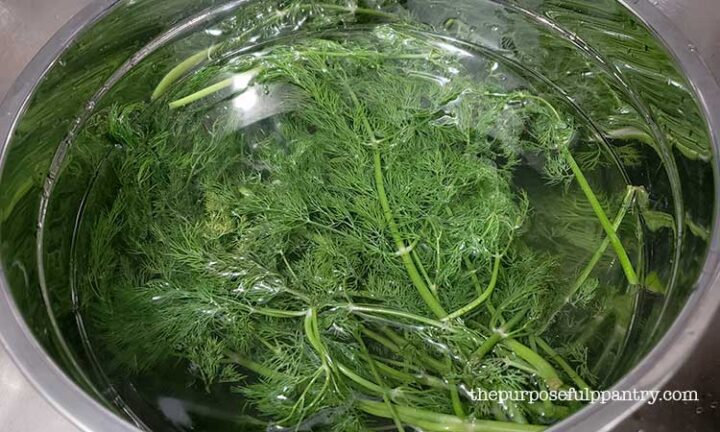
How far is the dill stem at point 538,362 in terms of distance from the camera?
3.02ft

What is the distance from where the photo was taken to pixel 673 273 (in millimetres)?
954

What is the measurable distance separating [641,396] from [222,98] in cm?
91

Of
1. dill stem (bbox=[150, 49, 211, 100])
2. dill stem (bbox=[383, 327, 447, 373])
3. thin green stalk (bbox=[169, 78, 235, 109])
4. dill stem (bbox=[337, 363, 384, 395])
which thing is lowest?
dill stem (bbox=[383, 327, 447, 373])

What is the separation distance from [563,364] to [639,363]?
0.83 feet

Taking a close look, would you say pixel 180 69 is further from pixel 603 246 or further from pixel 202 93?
pixel 603 246

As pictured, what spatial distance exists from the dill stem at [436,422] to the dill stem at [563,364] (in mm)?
111

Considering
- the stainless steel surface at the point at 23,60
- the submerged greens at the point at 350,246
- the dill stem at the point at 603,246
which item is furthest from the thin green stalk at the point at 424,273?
the stainless steel surface at the point at 23,60

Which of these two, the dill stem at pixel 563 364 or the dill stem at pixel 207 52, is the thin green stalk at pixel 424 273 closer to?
the dill stem at pixel 563 364

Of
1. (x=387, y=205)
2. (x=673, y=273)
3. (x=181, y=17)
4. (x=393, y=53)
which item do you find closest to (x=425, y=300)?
(x=387, y=205)

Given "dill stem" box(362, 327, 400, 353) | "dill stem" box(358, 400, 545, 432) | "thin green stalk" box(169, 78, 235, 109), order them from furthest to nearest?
1. "thin green stalk" box(169, 78, 235, 109)
2. "dill stem" box(362, 327, 400, 353)
3. "dill stem" box(358, 400, 545, 432)

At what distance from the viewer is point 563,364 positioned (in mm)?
958

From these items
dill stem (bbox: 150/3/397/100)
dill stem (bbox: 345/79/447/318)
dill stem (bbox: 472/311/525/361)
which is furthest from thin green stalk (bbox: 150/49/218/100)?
dill stem (bbox: 472/311/525/361)

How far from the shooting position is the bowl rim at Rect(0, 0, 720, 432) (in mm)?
673

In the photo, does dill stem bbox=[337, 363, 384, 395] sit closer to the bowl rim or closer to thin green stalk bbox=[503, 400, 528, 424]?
thin green stalk bbox=[503, 400, 528, 424]
